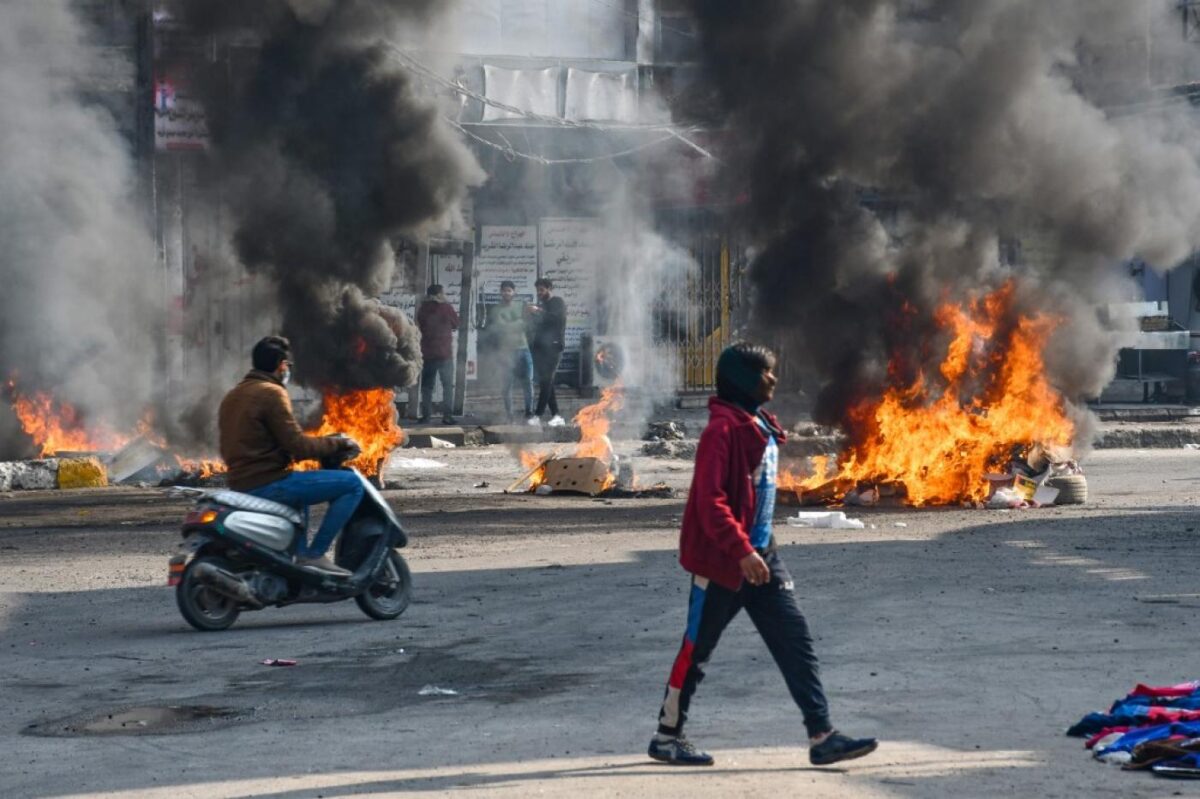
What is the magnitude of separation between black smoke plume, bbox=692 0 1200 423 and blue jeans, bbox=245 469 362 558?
829 cm

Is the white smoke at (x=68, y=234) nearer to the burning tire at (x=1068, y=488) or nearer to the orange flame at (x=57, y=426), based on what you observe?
the orange flame at (x=57, y=426)

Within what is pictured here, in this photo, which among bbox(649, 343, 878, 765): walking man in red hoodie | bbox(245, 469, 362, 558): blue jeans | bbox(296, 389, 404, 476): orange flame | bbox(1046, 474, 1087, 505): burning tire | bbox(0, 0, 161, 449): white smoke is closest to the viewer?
bbox(649, 343, 878, 765): walking man in red hoodie

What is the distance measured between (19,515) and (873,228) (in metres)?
8.52

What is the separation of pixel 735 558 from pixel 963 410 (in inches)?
435

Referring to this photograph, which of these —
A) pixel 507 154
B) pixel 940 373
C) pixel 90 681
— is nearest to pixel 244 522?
pixel 90 681

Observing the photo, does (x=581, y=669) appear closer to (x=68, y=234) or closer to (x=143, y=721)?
(x=143, y=721)

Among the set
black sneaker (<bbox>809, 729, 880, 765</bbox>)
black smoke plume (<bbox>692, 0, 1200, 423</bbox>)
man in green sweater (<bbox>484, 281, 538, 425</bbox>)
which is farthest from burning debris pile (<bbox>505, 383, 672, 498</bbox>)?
black sneaker (<bbox>809, 729, 880, 765</bbox>)

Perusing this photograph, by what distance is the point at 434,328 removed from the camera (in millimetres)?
24047

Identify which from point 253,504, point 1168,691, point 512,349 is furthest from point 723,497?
point 512,349

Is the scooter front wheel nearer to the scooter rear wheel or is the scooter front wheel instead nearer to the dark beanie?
the scooter rear wheel

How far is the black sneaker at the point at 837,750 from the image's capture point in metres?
5.70

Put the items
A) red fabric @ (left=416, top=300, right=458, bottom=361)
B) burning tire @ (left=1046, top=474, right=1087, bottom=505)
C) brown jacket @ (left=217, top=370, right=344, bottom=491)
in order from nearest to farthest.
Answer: brown jacket @ (left=217, top=370, right=344, bottom=491)
burning tire @ (left=1046, top=474, right=1087, bottom=505)
red fabric @ (left=416, top=300, right=458, bottom=361)

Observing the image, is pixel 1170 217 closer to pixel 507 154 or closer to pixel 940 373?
pixel 940 373

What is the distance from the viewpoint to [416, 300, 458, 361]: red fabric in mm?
24016
